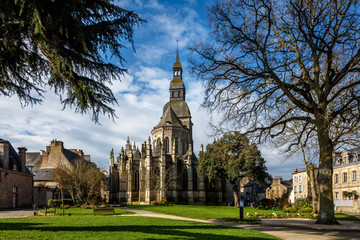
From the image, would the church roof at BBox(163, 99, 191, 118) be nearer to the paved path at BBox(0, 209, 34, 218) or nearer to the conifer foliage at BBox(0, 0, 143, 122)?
the paved path at BBox(0, 209, 34, 218)

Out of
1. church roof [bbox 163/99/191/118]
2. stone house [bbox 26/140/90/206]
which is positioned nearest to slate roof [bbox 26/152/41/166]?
stone house [bbox 26/140/90/206]

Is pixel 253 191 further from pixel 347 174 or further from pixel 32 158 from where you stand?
pixel 32 158

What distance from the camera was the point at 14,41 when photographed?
27.0ft

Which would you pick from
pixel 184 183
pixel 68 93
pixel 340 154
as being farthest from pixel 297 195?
pixel 68 93

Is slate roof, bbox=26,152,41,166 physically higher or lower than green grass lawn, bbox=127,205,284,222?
higher

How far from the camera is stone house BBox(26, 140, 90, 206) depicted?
136 ft

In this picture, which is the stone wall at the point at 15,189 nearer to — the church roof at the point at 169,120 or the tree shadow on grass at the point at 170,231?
the tree shadow on grass at the point at 170,231

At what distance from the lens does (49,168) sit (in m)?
48.7

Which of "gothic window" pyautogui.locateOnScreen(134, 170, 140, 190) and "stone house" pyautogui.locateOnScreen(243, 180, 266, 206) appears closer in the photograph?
"gothic window" pyautogui.locateOnScreen(134, 170, 140, 190)

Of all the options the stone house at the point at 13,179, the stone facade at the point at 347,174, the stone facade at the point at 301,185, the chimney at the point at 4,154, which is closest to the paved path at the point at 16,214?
the stone house at the point at 13,179

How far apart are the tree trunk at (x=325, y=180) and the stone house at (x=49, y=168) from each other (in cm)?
3512

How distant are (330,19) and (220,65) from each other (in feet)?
17.2

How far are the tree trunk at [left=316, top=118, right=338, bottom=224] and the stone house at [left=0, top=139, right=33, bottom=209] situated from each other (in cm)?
2914

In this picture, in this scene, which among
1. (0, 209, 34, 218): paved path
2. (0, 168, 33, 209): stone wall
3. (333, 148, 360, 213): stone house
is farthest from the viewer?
(333, 148, 360, 213): stone house
